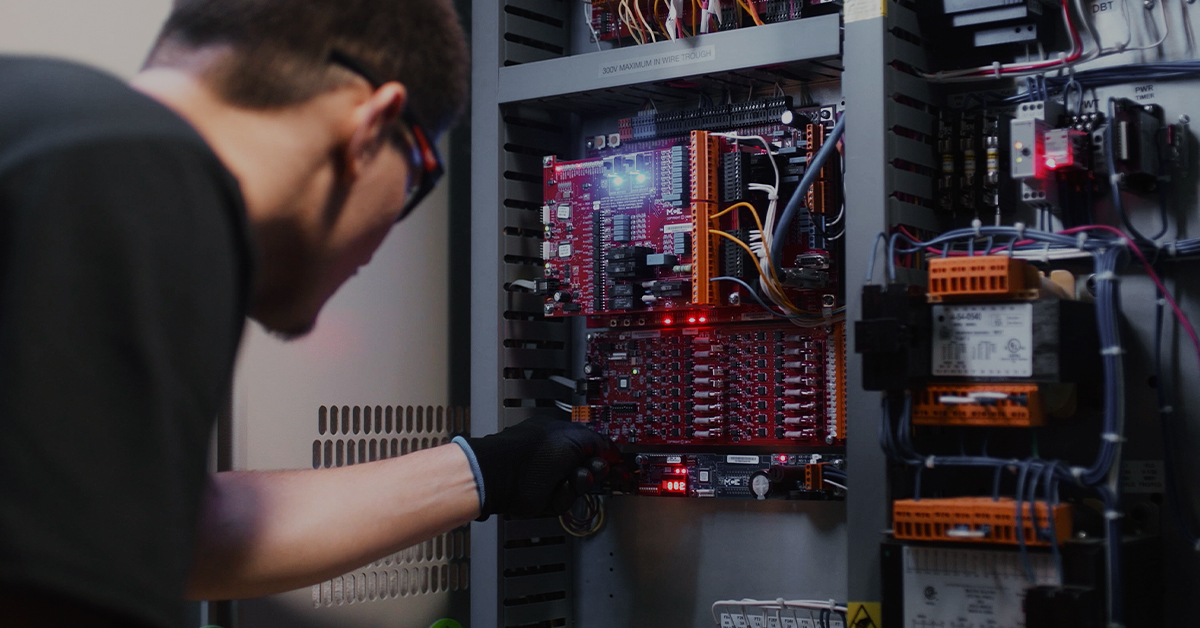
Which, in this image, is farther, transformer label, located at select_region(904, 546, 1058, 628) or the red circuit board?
the red circuit board

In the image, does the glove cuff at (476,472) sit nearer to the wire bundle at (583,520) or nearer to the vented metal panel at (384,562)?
the vented metal panel at (384,562)

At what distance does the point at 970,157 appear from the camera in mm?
1961

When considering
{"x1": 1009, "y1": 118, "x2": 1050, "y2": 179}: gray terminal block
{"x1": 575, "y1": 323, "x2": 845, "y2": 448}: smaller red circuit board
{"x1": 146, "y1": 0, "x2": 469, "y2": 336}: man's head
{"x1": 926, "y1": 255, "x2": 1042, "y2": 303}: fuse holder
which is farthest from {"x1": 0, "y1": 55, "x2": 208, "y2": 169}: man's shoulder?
{"x1": 575, "y1": 323, "x2": 845, "y2": 448}: smaller red circuit board

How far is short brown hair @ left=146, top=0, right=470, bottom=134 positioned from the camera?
90 cm

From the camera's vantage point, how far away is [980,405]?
1.66m

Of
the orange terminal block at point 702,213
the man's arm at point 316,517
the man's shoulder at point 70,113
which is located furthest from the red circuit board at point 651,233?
the man's shoulder at point 70,113

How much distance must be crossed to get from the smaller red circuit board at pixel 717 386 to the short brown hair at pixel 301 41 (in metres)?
1.30

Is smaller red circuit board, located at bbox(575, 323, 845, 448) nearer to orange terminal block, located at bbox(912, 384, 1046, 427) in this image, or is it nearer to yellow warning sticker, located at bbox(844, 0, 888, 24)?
orange terminal block, located at bbox(912, 384, 1046, 427)

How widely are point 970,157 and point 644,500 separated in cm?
101

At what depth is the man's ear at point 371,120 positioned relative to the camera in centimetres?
95

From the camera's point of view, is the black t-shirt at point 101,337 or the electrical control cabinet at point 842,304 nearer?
the black t-shirt at point 101,337

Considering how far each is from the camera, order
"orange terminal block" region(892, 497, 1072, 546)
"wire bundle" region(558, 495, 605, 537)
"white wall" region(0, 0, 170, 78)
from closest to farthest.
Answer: "orange terminal block" region(892, 497, 1072, 546) → "white wall" region(0, 0, 170, 78) → "wire bundle" region(558, 495, 605, 537)

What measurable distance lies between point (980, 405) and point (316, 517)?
40.1 inches

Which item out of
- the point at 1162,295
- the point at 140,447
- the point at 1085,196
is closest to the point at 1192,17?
the point at 1085,196
